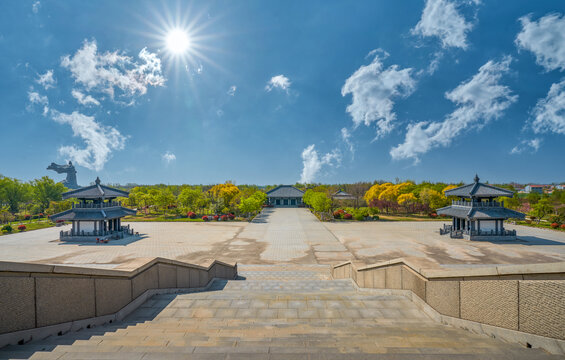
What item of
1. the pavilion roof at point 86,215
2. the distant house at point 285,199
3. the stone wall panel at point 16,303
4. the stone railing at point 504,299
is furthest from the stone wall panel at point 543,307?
the distant house at point 285,199

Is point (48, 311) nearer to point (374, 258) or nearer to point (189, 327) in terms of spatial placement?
point (189, 327)

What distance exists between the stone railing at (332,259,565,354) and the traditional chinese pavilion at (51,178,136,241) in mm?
29067

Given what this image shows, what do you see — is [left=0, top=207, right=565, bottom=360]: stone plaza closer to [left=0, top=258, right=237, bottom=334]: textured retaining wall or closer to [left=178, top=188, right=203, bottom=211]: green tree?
[left=0, top=258, right=237, bottom=334]: textured retaining wall

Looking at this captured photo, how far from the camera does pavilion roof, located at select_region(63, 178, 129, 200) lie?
26.2 m

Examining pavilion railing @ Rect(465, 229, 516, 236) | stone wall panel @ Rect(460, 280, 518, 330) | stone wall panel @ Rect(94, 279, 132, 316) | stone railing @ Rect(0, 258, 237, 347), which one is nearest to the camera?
stone railing @ Rect(0, 258, 237, 347)

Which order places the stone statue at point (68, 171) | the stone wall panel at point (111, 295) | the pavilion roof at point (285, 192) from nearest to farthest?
1. the stone wall panel at point (111, 295)
2. the pavilion roof at point (285, 192)
3. the stone statue at point (68, 171)

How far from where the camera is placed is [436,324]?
568cm

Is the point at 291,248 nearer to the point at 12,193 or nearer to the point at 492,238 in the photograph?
the point at 492,238

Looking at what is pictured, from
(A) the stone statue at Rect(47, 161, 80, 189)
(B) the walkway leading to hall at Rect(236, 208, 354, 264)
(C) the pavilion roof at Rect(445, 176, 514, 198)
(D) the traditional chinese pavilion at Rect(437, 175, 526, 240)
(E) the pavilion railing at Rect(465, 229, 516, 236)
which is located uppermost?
(A) the stone statue at Rect(47, 161, 80, 189)

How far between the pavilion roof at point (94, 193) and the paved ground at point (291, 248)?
493cm

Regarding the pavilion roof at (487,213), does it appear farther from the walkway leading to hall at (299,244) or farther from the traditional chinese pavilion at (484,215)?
the walkway leading to hall at (299,244)

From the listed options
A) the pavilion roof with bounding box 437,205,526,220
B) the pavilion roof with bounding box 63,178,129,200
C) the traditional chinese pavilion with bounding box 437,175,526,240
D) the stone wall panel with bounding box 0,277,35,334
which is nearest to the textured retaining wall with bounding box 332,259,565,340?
the stone wall panel with bounding box 0,277,35,334

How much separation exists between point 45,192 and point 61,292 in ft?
220

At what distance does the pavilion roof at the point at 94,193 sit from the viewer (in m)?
26.2
